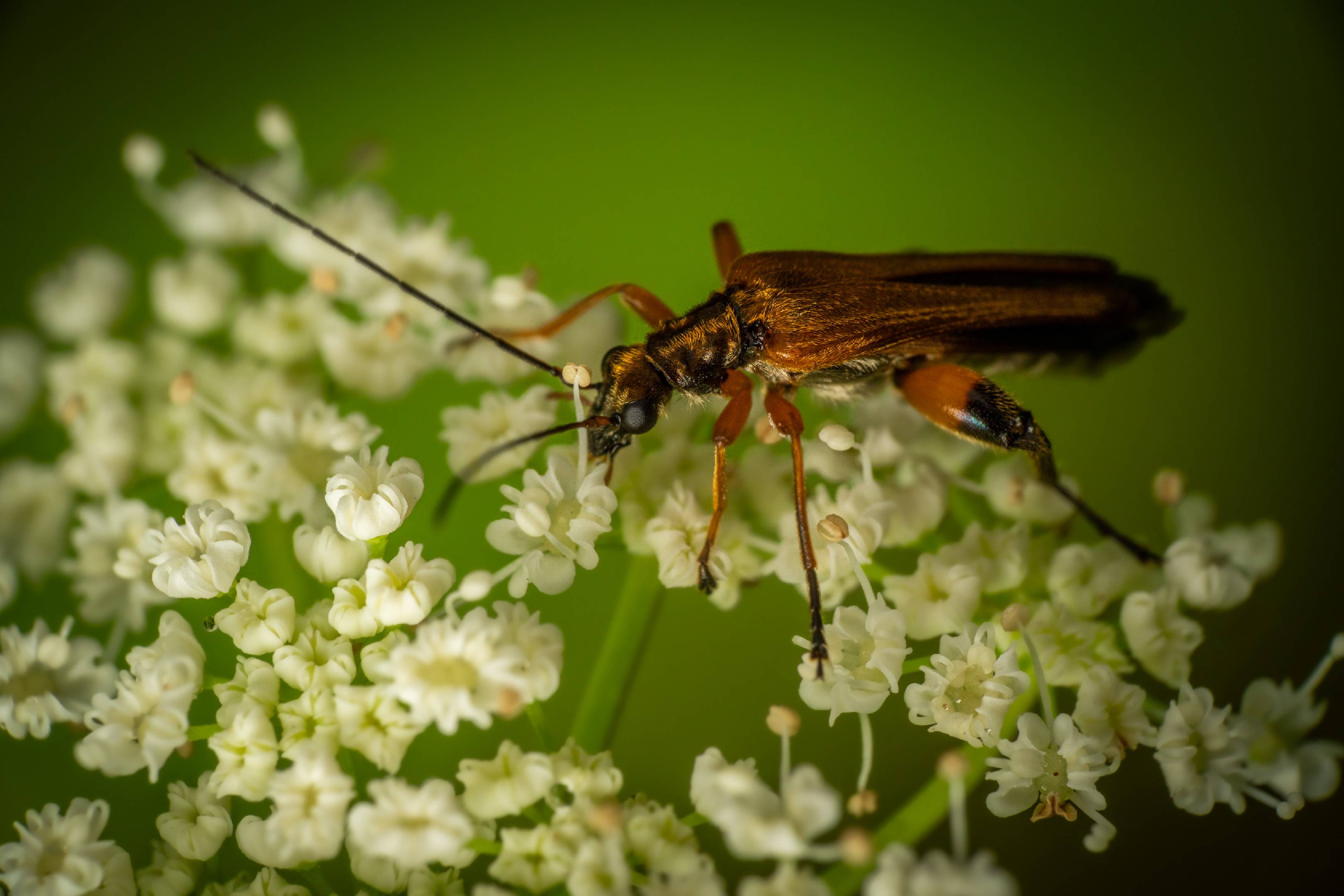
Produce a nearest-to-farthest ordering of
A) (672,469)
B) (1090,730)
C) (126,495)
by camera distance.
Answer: (1090,730) → (672,469) → (126,495)

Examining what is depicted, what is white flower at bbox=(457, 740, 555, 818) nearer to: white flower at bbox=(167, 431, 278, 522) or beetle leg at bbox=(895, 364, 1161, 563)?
white flower at bbox=(167, 431, 278, 522)

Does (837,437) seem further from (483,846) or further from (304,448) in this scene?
(304,448)

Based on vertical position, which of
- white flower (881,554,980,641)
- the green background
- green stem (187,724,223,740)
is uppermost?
the green background

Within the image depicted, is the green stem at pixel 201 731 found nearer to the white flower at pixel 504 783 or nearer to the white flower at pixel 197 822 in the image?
the white flower at pixel 197 822

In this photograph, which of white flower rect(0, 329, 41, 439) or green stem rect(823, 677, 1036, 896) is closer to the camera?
green stem rect(823, 677, 1036, 896)

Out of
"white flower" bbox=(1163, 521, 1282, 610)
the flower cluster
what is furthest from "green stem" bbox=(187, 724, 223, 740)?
"white flower" bbox=(1163, 521, 1282, 610)

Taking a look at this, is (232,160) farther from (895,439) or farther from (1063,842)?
(1063,842)

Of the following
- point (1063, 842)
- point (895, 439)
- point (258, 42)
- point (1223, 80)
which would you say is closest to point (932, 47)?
point (1223, 80)
